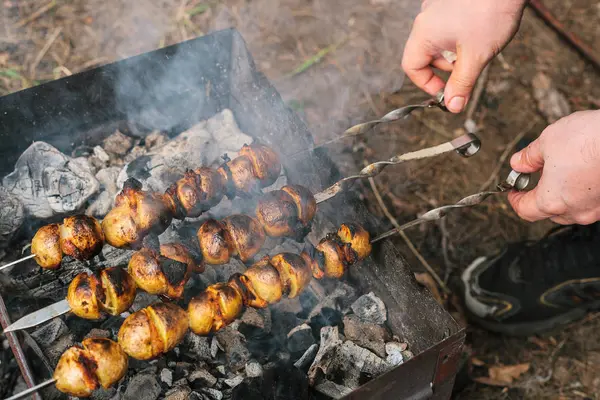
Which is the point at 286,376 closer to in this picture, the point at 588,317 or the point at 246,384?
the point at 246,384

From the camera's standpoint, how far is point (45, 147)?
10.9 feet

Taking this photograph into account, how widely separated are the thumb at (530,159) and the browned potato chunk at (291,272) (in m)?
1.30

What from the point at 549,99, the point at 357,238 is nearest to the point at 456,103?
the point at 357,238

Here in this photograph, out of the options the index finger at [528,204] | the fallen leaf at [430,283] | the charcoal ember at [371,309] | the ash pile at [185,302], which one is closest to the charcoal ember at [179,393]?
the ash pile at [185,302]

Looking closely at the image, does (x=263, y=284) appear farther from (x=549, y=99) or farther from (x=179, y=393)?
(x=549, y=99)

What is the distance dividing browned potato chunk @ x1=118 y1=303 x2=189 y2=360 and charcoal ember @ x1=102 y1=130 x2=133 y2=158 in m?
1.58

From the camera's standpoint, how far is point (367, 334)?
2.92 metres

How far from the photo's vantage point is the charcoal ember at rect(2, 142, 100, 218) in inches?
128

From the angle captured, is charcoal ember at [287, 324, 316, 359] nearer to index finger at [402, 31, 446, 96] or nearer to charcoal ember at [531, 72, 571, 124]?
index finger at [402, 31, 446, 96]

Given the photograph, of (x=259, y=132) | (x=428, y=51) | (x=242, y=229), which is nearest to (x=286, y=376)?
(x=242, y=229)

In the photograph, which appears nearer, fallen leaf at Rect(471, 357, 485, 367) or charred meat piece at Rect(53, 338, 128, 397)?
charred meat piece at Rect(53, 338, 128, 397)

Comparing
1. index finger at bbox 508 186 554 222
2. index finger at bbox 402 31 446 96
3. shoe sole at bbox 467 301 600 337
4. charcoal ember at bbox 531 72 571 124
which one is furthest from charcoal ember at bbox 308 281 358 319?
charcoal ember at bbox 531 72 571 124

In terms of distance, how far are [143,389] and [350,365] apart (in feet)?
3.44

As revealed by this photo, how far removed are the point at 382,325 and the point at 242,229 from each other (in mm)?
993
